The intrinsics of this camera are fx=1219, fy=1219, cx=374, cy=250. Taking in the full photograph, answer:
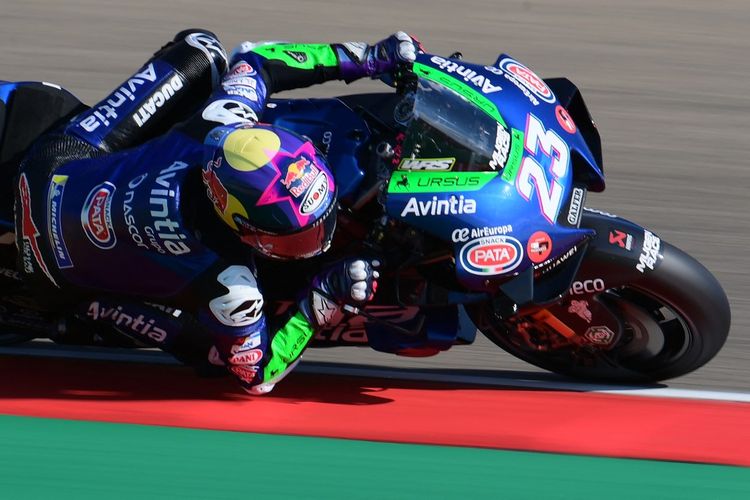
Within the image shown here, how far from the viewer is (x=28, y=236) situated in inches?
177

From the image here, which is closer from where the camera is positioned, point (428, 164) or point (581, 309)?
point (428, 164)

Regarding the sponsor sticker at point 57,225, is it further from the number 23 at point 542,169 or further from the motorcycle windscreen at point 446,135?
the number 23 at point 542,169

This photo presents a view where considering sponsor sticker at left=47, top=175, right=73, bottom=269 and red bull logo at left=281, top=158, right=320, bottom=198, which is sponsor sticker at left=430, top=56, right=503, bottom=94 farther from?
sponsor sticker at left=47, top=175, right=73, bottom=269

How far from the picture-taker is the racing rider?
4.00m

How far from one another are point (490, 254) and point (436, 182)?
0.29 meters

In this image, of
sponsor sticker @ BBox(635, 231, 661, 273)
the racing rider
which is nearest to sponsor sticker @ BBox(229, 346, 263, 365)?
the racing rider

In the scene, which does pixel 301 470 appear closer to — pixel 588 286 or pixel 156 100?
pixel 588 286

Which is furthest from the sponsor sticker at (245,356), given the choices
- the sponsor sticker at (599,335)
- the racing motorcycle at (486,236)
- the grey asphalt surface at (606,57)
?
the sponsor sticker at (599,335)

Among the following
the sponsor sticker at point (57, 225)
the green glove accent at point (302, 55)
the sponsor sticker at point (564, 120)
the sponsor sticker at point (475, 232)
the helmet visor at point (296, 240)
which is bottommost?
the sponsor sticker at point (57, 225)

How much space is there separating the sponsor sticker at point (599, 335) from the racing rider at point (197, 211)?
37.6 inches

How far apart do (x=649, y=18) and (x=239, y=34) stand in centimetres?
285

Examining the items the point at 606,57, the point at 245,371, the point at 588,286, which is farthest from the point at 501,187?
the point at 606,57

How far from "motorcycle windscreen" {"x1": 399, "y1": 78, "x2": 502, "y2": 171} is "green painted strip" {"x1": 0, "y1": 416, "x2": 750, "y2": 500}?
106 centimetres

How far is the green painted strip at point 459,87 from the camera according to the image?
411 cm
